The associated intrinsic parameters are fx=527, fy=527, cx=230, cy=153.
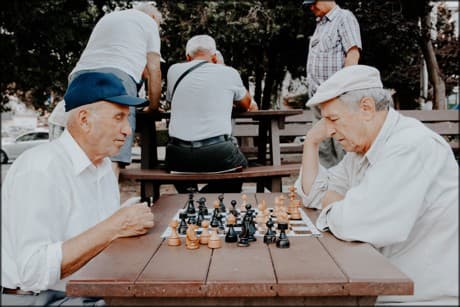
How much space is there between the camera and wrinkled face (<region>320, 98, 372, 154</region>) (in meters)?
1.98

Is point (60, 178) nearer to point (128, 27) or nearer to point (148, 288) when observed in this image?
point (148, 288)

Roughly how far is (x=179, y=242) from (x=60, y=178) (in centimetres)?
50

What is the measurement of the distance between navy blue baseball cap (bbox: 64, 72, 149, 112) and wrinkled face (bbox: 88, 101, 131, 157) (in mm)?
30

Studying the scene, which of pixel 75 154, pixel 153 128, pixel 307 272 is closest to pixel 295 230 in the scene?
pixel 307 272

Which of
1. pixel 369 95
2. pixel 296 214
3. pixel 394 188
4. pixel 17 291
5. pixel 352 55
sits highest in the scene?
pixel 352 55

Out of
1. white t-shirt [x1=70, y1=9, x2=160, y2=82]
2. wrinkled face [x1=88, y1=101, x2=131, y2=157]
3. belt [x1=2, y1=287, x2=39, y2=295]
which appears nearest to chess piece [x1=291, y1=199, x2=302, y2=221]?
wrinkled face [x1=88, y1=101, x2=131, y2=157]

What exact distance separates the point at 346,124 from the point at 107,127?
3.03 ft

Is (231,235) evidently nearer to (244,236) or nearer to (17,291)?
(244,236)

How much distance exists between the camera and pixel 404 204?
5.41 ft

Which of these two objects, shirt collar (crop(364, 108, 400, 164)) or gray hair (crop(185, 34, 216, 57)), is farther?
gray hair (crop(185, 34, 216, 57))

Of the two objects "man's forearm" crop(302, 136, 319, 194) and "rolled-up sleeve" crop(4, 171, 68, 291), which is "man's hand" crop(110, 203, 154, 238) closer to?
"rolled-up sleeve" crop(4, 171, 68, 291)

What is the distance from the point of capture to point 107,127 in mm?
2061

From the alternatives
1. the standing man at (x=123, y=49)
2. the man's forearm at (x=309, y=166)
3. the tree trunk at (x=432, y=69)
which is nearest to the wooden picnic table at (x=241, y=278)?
A: the man's forearm at (x=309, y=166)

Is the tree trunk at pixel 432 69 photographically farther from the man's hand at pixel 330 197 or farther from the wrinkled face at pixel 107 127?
the wrinkled face at pixel 107 127
